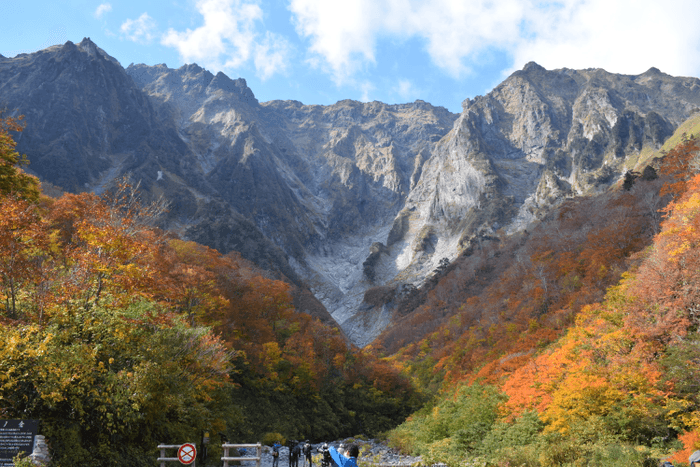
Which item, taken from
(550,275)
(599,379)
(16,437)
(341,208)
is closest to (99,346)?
(16,437)

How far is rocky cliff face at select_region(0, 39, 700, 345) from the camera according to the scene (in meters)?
121

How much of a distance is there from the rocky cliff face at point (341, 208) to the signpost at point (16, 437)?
97873mm

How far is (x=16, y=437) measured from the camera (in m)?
8.98

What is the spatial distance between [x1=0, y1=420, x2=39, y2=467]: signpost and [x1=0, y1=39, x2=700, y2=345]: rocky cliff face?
9787 cm

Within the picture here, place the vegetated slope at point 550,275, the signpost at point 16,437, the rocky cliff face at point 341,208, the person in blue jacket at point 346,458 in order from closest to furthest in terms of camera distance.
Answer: the person in blue jacket at point 346,458
the signpost at point 16,437
the vegetated slope at point 550,275
the rocky cliff face at point 341,208

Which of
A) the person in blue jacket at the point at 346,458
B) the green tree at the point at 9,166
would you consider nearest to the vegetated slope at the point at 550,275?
the person in blue jacket at the point at 346,458

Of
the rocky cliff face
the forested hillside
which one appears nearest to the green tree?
the forested hillside

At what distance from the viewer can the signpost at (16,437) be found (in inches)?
350

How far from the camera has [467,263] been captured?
90.2 m

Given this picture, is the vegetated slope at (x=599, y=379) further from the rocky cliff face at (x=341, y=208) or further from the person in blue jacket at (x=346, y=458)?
the rocky cliff face at (x=341, y=208)

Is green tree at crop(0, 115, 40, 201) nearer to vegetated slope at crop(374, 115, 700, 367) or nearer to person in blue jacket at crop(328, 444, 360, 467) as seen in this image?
person in blue jacket at crop(328, 444, 360, 467)

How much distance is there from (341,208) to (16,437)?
191857 millimetres

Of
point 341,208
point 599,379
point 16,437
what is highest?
point 341,208

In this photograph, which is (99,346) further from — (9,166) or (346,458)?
(9,166)
